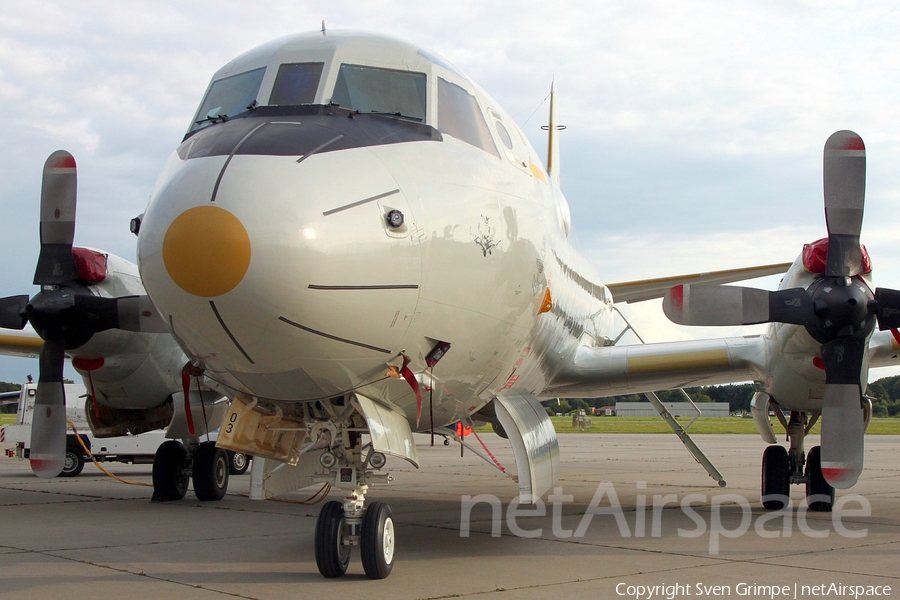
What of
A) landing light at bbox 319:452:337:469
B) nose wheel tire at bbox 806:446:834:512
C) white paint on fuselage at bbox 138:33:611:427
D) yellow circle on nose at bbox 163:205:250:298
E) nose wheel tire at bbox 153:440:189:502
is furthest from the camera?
nose wheel tire at bbox 153:440:189:502

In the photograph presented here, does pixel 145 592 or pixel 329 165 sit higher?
pixel 329 165

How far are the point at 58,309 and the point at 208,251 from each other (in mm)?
6635

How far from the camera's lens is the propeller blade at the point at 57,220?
1083 centimetres

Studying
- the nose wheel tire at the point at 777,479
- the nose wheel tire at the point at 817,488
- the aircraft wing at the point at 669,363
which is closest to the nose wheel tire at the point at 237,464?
the aircraft wing at the point at 669,363

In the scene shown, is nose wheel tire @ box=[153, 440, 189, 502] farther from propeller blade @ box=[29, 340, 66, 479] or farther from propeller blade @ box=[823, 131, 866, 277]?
propeller blade @ box=[823, 131, 866, 277]

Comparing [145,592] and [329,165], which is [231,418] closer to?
[145,592]

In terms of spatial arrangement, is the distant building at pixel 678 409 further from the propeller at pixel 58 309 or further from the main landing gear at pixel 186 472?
the propeller at pixel 58 309

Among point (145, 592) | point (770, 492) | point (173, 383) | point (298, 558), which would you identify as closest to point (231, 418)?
point (145, 592)

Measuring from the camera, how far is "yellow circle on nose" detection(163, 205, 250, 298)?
16.8 ft

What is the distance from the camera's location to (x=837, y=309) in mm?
8922

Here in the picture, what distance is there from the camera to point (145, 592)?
247 inches

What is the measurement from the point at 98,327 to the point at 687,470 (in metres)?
13.9

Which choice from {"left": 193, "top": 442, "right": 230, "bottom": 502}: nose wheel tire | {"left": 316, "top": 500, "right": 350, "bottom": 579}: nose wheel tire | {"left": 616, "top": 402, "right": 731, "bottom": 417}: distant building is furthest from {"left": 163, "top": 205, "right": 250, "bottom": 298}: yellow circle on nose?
{"left": 616, "top": 402, "right": 731, "bottom": 417}: distant building

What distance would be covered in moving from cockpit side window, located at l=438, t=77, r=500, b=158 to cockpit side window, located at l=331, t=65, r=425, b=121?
211 millimetres
